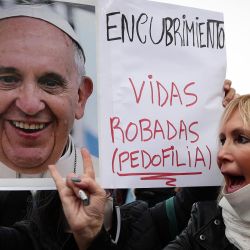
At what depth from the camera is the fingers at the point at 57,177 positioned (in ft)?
4.45

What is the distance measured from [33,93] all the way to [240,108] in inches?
26.5

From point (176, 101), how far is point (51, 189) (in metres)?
0.55

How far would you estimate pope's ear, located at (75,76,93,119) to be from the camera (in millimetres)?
1531

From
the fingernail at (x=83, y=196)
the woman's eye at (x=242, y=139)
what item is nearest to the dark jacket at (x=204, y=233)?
the woman's eye at (x=242, y=139)

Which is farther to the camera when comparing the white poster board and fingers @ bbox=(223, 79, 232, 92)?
fingers @ bbox=(223, 79, 232, 92)

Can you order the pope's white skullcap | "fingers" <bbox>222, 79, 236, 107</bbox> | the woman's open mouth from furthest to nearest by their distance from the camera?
"fingers" <bbox>222, 79, 236, 107</bbox> < the woman's open mouth < the pope's white skullcap

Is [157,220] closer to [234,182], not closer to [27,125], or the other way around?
[234,182]

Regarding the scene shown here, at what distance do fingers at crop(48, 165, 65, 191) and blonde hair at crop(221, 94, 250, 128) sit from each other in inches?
23.8

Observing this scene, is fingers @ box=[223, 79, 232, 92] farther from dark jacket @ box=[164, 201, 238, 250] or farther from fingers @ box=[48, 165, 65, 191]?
fingers @ box=[48, 165, 65, 191]

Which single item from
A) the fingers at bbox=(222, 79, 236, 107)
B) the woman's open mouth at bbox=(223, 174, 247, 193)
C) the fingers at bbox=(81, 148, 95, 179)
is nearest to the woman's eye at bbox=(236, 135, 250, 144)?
the woman's open mouth at bbox=(223, 174, 247, 193)

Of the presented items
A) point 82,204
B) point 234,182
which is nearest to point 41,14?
point 82,204

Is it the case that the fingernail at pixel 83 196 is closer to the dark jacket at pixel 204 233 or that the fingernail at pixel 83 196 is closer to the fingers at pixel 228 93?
the dark jacket at pixel 204 233

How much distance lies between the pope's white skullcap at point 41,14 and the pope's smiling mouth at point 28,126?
0.29 m

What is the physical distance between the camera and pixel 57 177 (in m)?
1.37
